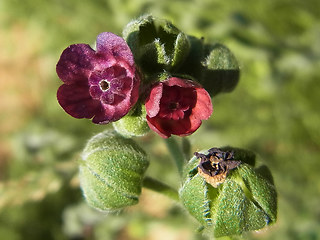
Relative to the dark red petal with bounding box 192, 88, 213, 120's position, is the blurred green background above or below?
below

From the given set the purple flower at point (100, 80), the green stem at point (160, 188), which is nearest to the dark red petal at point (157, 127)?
the purple flower at point (100, 80)

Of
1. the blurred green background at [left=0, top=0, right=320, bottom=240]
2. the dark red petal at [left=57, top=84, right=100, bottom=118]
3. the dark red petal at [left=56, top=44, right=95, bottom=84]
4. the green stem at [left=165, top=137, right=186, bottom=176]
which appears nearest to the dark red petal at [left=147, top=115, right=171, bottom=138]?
the dark red petal at [left=57, top=84, right=100, bottom=118]

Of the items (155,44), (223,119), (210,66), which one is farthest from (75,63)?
(223,119)

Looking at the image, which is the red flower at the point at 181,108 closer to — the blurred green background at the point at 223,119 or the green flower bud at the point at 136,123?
the green flower bud at the point at 136,123

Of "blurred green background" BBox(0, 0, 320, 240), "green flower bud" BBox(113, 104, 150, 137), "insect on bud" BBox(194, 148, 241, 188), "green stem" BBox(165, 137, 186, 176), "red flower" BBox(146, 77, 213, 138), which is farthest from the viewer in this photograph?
"blurred green background" BBox(0, 0, 320, 240)

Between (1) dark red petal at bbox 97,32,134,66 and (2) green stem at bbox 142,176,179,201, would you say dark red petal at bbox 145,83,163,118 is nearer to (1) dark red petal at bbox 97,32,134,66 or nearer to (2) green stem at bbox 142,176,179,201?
(1) dark red petal at bbox 97,32,134,66

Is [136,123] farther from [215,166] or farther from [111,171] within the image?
[215,166]
